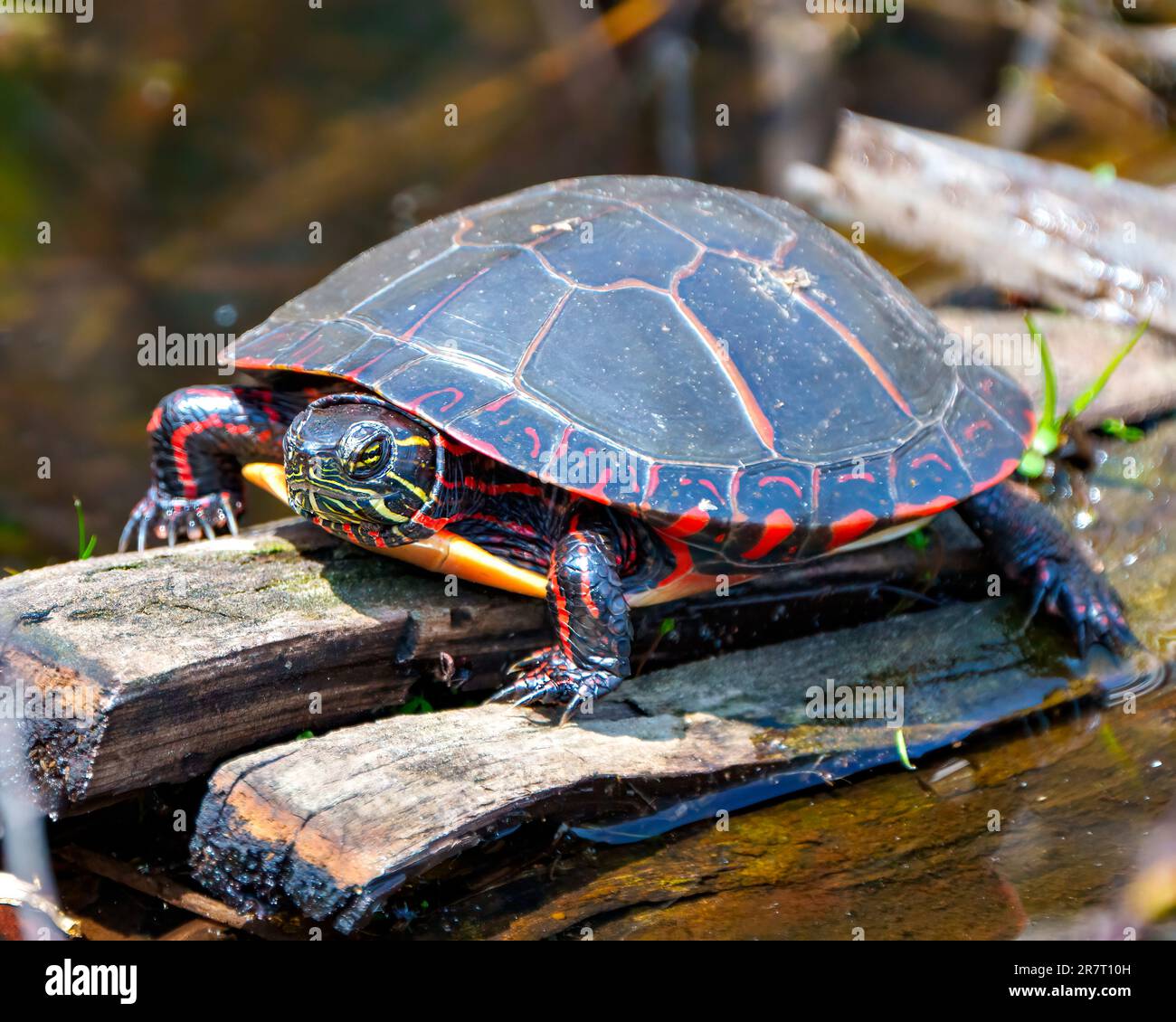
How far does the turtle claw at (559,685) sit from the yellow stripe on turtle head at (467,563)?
0.27m

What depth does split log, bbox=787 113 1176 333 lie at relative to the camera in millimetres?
7145

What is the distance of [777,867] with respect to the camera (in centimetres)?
377

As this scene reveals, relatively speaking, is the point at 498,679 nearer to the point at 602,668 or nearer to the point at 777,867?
the point at 602,668

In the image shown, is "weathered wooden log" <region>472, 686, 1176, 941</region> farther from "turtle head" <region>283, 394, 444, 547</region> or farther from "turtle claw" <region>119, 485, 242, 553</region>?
"turtle claw" <region>119, 485, 242, 553</region>

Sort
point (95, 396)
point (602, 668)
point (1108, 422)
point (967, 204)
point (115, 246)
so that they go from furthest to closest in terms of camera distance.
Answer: point (115, 246)
point (95, 396)
point (967, 204)
point (1108, 422)
point (602, 668)

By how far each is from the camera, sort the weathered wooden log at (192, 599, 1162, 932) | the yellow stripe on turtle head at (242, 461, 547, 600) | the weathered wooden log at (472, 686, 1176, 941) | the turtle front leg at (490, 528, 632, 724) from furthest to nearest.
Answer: the yellow stripe on turtle head at (242, 461, 547, 600) < the turtle front leg at (490, 528, 632, 724) < the weathered wooden log at (472, 686, 1176, 941) < the weathered wooden log at (192, 599, 1162, 932)

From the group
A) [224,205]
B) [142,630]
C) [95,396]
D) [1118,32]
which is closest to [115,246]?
[224,205]

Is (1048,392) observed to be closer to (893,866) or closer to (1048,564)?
(1048,564)

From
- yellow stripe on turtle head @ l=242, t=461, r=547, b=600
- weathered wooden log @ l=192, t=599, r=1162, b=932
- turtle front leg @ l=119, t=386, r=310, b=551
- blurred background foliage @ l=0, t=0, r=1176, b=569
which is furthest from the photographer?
blurred background foliage @ l=0, t=0, r=1176, b=569

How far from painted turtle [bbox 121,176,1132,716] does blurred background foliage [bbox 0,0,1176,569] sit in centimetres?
605

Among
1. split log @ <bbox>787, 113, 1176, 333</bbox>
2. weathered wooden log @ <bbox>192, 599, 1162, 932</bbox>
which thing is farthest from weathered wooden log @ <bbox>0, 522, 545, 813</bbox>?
split log @ <bbox>787, 113, 1176, 333</bbox>

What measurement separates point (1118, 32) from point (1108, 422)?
350 inches

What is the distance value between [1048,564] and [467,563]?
2.69 meters

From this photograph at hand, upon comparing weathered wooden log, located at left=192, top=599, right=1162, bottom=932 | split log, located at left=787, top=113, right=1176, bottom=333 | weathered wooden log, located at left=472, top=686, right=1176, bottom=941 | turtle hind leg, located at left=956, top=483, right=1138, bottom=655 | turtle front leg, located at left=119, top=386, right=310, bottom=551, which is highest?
split log, located at left=787, top=113, right=1176, bottom=333
